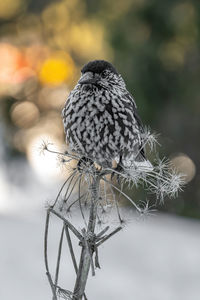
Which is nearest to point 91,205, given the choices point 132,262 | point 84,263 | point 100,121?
point 84,263

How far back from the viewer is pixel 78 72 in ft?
34.2

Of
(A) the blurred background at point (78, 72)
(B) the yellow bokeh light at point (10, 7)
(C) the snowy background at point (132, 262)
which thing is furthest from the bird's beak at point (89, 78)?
(B) the yellow bokeh light at point (10, 7)

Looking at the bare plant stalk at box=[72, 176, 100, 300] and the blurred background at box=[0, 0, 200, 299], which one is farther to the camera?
the blurred background at box=[0, 0, 200, 299]

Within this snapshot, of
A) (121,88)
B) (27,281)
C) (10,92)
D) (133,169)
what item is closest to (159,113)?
(10,92)

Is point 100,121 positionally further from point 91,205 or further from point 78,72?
point 78,72

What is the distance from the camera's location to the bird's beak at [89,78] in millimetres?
2317

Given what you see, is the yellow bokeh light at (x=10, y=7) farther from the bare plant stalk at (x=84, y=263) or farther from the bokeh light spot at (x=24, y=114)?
the bare plant stalk at (x=84, y=263)

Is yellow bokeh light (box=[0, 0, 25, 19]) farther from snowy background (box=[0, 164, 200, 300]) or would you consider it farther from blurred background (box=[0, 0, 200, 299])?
snowy background (box=[0, 164, 200, 300])

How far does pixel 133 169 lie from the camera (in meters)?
2.12

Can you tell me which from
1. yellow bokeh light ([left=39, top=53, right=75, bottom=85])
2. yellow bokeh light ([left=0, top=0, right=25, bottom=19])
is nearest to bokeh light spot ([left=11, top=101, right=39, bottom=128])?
yellow bokeh light ([left=39, top=53, right=75, bottom=85])

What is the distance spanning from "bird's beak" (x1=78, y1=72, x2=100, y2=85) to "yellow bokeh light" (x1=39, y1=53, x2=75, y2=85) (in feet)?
26.1

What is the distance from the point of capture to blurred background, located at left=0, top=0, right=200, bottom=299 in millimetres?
9469

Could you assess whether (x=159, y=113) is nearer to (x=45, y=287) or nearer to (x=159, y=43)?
(x=159, y=43)

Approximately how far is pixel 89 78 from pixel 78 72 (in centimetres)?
810
